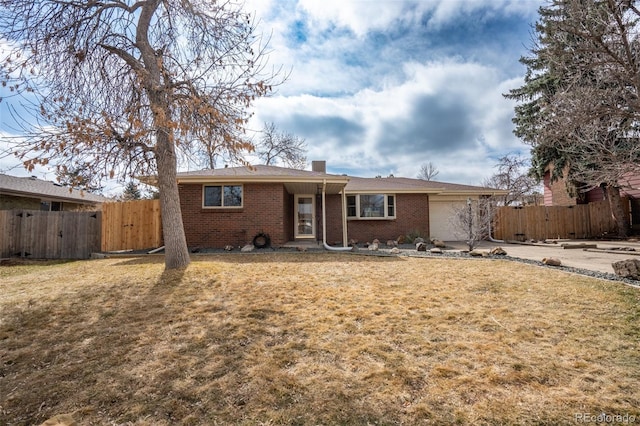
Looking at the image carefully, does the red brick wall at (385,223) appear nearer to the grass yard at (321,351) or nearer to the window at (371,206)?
the window at (371,206)

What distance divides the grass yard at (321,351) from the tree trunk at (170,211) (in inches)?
39.7

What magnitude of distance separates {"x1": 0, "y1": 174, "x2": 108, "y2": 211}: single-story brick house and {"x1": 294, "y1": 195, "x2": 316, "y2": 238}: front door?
9.94 metres

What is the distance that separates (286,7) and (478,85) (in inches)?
254

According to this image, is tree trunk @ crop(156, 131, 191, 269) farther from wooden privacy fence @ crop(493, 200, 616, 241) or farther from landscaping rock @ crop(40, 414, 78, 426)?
wooden privacy fence @ crop(493, 200, 616, 241)

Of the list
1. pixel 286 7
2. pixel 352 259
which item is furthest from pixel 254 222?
pixel 286 7

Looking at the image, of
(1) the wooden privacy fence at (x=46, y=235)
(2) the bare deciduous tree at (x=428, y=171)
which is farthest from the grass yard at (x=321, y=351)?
(2) the bare deciduous tree at (x=428, y=171)

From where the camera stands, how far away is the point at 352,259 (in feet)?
27.3

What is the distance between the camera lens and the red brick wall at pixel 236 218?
1104cm

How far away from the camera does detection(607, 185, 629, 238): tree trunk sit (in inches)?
565

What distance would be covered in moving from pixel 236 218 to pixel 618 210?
18.0 m

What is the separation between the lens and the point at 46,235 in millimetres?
10695

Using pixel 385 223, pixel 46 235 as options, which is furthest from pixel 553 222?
pixel 46 235

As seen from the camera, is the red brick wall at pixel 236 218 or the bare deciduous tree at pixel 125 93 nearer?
the bare deciduous tree at pixel 125 93

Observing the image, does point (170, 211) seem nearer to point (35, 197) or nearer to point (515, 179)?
point (35, 197)
